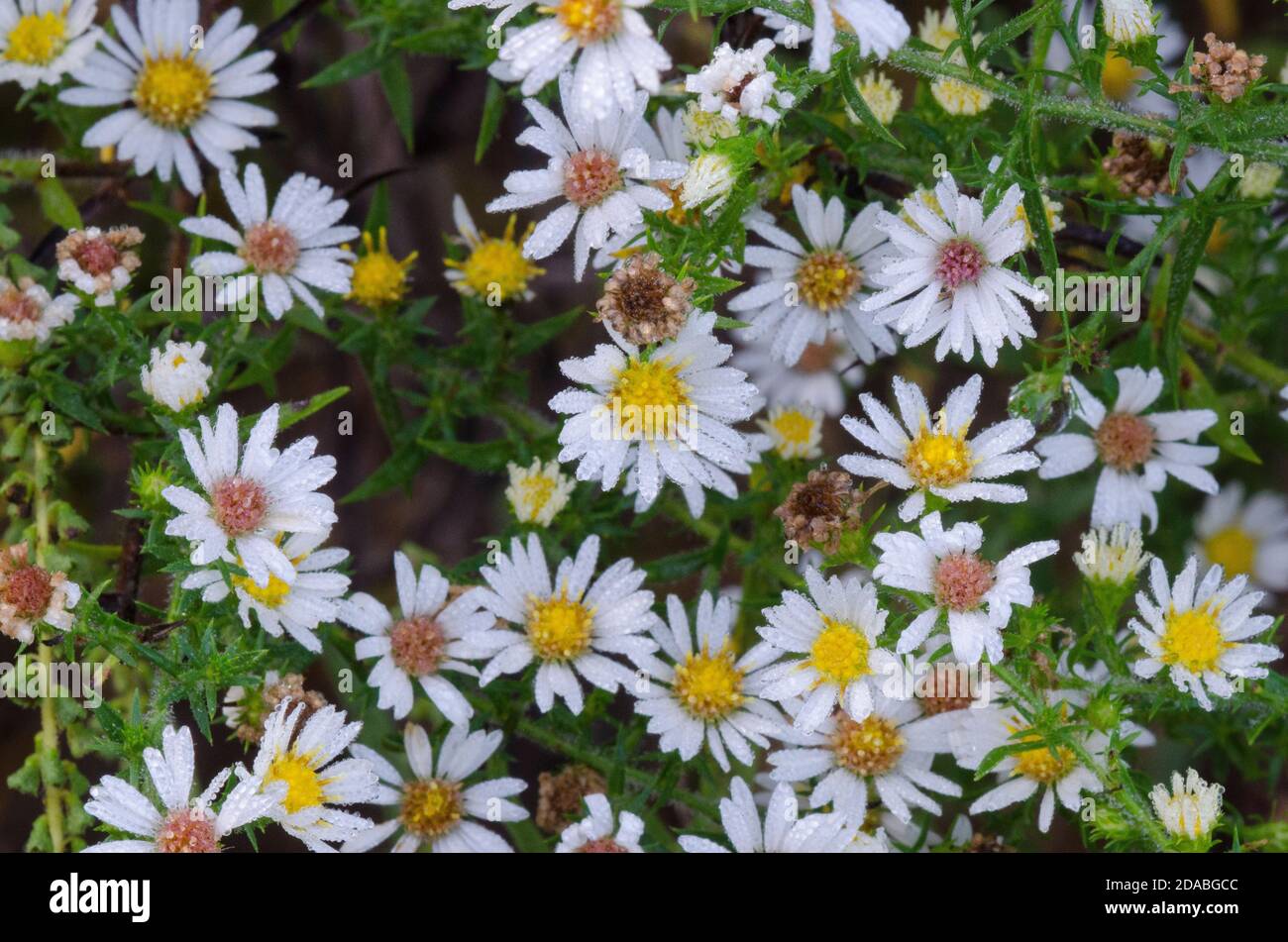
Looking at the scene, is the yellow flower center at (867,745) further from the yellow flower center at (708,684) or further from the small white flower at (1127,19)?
the small white flower at (1127,19)

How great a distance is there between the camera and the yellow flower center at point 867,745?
2820 millimetres

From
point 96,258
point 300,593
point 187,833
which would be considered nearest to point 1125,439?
point 300,593

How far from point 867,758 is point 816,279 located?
101 centimetres

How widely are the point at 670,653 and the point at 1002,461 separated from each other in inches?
31.4

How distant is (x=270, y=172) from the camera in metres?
4.38

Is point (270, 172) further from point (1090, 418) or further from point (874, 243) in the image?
point (1090, 418)

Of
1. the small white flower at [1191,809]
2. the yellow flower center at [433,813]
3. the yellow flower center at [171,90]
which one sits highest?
the yellow flower center at [171,90]

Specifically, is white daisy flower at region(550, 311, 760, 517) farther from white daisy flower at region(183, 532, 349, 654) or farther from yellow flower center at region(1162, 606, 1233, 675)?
yellow flower center at region(1162, 606, 1233, 675)

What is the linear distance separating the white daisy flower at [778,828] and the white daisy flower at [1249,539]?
197 centimetres

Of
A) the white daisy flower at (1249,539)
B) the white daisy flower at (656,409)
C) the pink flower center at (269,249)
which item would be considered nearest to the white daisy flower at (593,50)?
the white daisy flower at (656,409)

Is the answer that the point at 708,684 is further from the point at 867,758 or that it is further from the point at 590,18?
the point at 590,18

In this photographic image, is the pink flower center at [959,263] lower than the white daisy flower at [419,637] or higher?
higher

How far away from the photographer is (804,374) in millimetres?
4145
